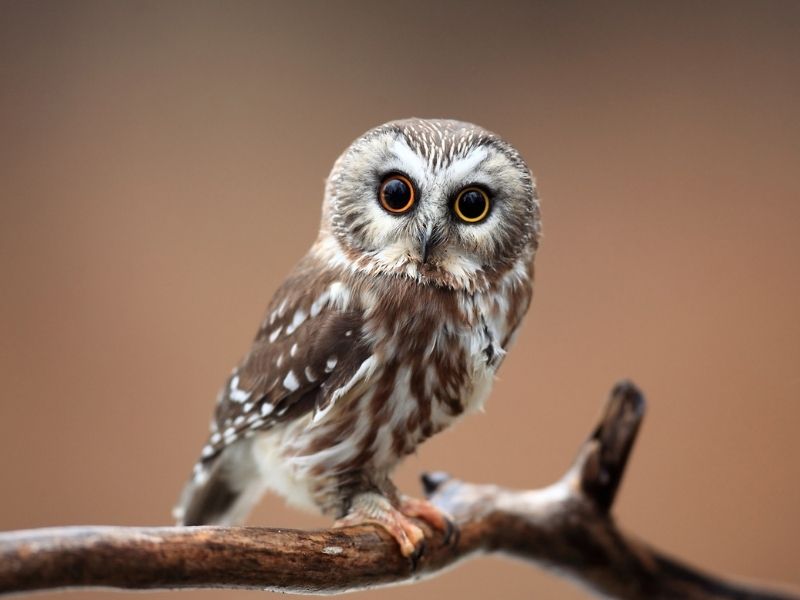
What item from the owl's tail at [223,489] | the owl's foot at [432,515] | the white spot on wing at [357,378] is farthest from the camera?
the owl's tail at [223,489]

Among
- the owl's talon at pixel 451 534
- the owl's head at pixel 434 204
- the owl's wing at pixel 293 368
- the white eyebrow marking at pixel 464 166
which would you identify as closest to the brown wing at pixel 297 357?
the owl's wing at pixel 293 368

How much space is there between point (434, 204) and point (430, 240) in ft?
0.23

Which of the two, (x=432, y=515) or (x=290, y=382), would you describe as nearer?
(x=290, y=382)

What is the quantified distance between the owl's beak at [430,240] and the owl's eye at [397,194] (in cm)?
7

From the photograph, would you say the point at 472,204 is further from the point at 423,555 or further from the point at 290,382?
the point at 423,555

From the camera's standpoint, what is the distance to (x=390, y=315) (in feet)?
5.94

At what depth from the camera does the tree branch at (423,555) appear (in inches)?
54.3

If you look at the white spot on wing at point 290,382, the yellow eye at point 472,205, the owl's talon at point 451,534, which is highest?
the yellow eye at point 472,205

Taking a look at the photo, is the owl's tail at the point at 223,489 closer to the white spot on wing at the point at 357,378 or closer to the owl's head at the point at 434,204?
the white spot on wing at the point at 357,378

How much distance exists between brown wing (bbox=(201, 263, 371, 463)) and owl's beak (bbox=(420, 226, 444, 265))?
207 millimetres

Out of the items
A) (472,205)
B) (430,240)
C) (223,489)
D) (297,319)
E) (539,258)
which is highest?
(539,258)

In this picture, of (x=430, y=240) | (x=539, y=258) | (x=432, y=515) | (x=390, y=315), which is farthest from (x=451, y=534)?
(x=539, y=258)

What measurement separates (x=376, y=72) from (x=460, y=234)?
1.66m

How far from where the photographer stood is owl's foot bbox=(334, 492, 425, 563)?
6.27 feet
